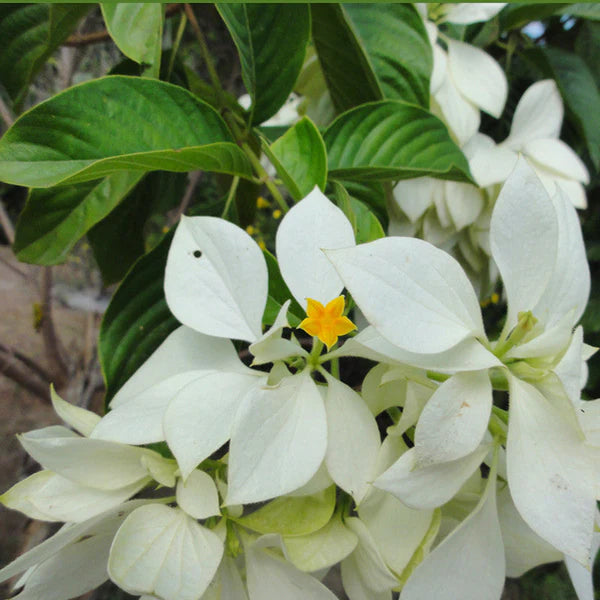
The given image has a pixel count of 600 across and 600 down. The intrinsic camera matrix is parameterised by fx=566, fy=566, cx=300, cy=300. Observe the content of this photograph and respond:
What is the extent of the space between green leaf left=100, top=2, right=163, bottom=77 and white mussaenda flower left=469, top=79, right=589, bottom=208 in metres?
0.29

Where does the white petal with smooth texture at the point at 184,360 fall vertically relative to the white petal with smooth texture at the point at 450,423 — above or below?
below

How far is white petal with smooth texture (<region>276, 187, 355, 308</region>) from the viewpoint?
10.7 inches

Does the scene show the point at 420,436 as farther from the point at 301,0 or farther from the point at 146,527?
the point at 301,0

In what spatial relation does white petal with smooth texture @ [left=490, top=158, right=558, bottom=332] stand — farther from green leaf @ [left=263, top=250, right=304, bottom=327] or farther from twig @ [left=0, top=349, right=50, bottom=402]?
twig @ [left=0, top=349, right=50, bottom=402]

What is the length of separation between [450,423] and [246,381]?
0.10 meters

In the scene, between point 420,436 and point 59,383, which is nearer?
point 420,436

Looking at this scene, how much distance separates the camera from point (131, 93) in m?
0.36

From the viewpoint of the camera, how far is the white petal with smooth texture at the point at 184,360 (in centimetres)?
28

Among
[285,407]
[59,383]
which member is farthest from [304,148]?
[59,383]

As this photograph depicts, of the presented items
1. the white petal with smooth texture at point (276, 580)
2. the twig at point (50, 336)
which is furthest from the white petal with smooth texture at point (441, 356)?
the twig at point (50, 336)

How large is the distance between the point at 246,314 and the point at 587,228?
0.64 metres

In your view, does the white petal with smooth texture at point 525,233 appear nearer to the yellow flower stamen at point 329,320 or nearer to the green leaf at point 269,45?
the yellow flower stamen at point 329,320

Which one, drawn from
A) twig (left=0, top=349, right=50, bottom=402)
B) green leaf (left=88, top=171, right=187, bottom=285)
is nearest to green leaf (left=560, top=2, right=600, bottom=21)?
green leaf (left=88, top=171, right=187, bottom=285)

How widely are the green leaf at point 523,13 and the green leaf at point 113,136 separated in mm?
380
